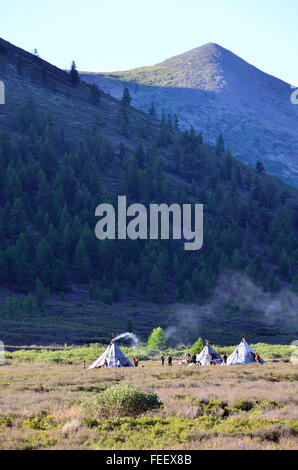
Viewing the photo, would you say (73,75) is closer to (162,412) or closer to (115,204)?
(115,204)

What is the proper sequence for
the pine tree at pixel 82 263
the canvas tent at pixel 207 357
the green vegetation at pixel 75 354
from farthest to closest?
the pine tree at pixel 82 263 → the canvas tent at pixel 207 357 → the green vegetation at pixel 75 354

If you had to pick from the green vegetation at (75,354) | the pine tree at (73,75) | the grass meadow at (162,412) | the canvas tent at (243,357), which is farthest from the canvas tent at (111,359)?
the pine tree at (73,75)

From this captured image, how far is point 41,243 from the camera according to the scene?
7538 centimetres

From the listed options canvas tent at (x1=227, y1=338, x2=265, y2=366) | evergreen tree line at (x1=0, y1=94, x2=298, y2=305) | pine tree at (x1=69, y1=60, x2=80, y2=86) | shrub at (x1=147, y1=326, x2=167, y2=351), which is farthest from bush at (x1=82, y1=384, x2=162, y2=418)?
pine tree at (x1=69, y1=60, x2=80, y2=86)

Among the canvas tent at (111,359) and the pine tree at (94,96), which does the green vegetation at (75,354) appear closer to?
the canvas tent at (111,359)

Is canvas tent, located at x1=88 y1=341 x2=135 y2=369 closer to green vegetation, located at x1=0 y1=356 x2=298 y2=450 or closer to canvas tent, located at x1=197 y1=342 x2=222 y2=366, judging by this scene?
canvas tent, located at x1=197 y1=342 x2=222 y2=366

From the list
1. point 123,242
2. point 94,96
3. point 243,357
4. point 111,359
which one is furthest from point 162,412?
point 94,96

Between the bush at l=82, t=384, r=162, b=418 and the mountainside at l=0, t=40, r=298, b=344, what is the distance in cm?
3203

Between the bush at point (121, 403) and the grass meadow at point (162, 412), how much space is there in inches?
8.0

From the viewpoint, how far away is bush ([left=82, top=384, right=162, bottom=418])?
16.9 meters

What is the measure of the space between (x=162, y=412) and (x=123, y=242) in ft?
237

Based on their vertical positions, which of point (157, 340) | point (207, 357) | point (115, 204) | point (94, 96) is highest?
point (94, 96)

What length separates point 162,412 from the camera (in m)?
17.4

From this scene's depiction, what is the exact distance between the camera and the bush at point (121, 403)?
1688 cm
